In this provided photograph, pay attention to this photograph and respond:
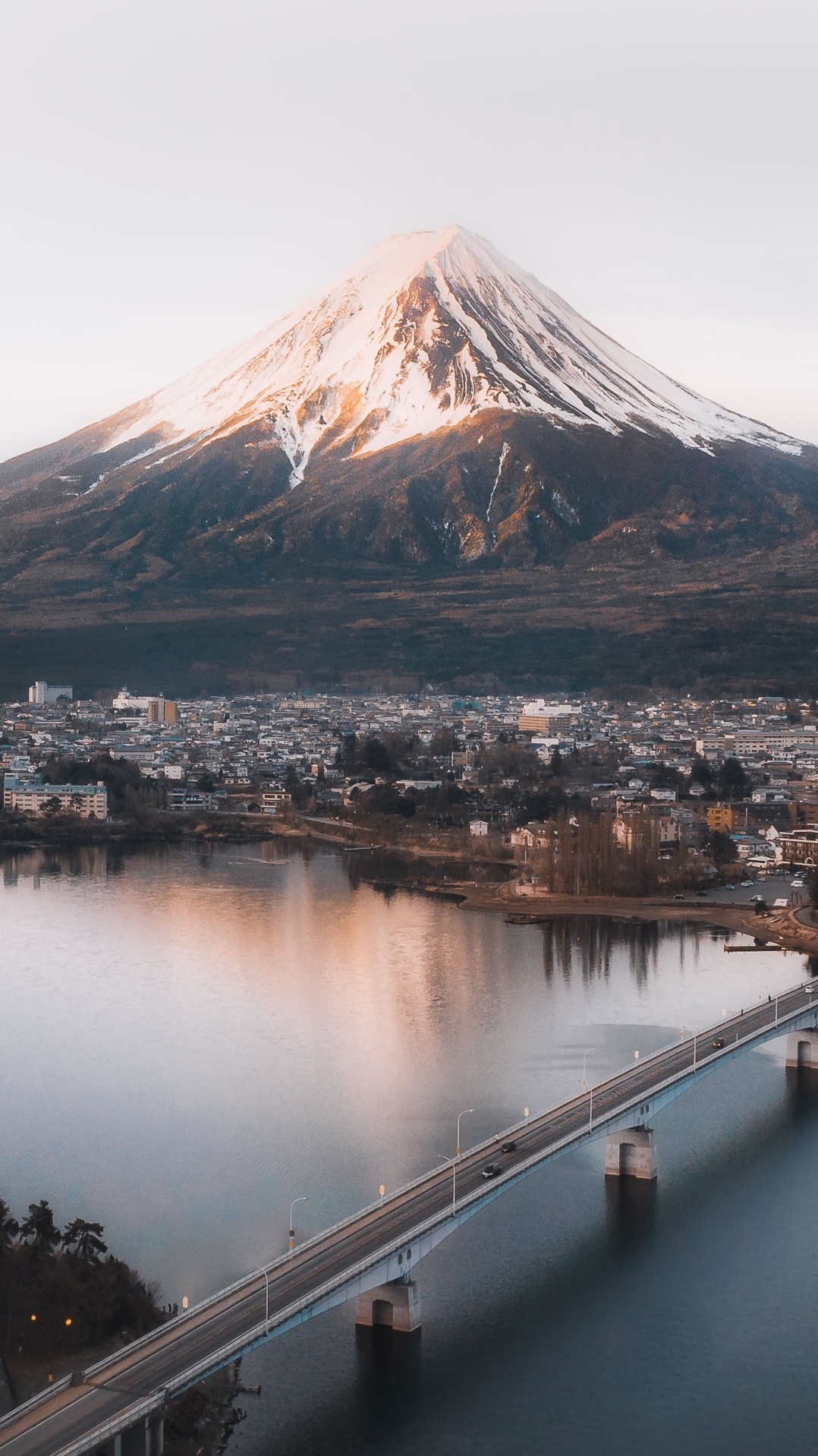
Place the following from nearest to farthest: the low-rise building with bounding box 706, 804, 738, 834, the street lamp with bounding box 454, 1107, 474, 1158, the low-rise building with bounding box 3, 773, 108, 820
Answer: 1. the street lamp with bounding box 454, 1107, 474, 1158
2. the low-rise building with bounding box 706, 804, 738, 834
3. the low-rise building with bounding box 3, 773, 108, 820

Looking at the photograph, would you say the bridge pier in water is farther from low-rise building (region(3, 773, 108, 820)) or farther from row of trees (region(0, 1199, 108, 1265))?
low-rise building (region(3, 773, 108, 820))

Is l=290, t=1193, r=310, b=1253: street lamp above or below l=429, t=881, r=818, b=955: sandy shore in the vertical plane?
below

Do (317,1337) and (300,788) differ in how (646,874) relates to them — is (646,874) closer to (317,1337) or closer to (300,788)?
(300,788)

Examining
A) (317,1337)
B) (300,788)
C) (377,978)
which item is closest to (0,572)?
(300,788)

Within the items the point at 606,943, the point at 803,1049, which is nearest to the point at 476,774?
the point at 606,943

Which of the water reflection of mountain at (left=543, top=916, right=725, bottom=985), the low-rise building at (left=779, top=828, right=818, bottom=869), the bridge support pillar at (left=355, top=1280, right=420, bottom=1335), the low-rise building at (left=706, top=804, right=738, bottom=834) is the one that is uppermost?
the low-rise building at (left=706, top=804, right=738, bottom=834)

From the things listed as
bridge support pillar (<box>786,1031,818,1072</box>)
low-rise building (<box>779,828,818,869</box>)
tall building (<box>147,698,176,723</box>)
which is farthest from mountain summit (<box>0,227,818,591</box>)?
bridge support pillar (<box>786,1031,818,1072</box>)

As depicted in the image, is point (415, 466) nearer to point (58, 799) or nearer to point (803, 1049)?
point (58, 799)

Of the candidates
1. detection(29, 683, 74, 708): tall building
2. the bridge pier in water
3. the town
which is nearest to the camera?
the bridge pier in water

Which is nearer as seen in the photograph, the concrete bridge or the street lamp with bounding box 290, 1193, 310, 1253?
the concrete bridge
